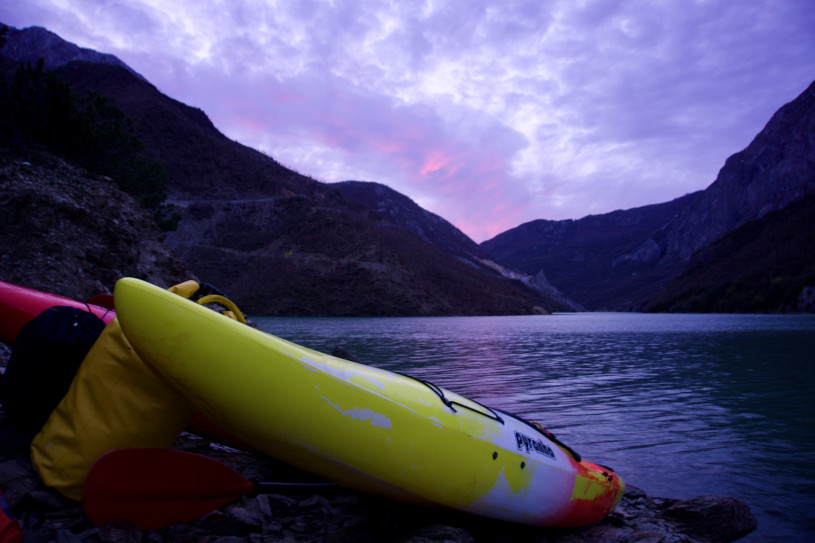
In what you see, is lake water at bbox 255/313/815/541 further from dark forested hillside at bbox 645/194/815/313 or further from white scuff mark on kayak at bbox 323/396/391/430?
dark forested hillside at bbox 645/194/815/313

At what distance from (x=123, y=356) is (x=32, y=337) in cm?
81

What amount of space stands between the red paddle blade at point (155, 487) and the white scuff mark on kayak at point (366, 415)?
38.4 inches

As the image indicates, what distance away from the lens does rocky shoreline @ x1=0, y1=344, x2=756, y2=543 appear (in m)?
2.77

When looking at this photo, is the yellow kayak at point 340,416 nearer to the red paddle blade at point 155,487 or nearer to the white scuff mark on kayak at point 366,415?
the white scuff mark on kayak at point 366,415

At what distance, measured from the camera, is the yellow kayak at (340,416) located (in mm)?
2818

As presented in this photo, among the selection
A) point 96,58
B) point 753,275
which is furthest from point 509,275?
point 96,58

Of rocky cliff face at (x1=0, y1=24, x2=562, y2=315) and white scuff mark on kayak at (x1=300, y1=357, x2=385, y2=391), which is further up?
rocky cliff face at (x1=0, y1=24, x2=562, y2=315)

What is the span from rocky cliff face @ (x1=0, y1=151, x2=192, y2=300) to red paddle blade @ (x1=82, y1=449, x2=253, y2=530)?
12.5 metres

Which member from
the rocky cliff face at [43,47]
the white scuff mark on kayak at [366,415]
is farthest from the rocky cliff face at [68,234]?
the rocky cliff face at [43,47]

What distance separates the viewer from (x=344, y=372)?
3217mm

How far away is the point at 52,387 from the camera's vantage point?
327 cm

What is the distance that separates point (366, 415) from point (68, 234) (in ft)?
53.1

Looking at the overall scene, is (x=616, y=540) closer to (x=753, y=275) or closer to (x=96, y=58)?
(x=753, y=275)

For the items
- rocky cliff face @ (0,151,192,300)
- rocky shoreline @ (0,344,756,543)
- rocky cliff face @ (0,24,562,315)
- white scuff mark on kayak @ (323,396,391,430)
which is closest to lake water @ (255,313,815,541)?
rocky shoreline @ (0,344,756,543)
